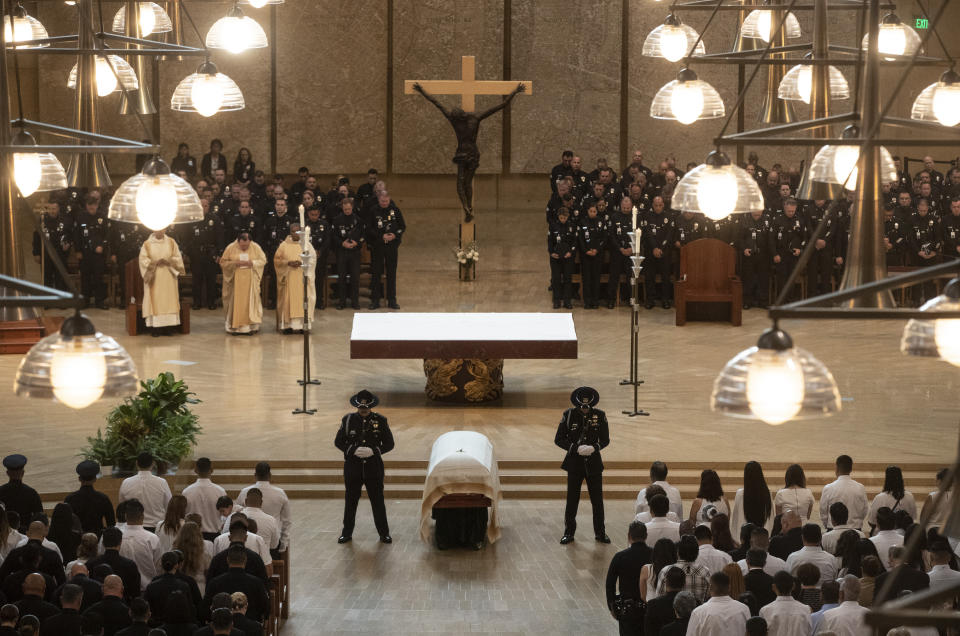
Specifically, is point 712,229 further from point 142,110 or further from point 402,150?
point 142,110

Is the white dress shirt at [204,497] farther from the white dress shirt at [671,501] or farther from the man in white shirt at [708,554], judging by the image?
the man in white shirt at [708,554]

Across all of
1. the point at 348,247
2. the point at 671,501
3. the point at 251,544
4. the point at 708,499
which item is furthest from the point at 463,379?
the point at 251,544

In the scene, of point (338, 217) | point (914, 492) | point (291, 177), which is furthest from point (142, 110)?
point (291, 177)

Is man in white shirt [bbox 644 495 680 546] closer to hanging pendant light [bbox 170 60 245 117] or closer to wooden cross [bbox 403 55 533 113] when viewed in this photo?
hanging pendant light [bbox 170 60 245 117]

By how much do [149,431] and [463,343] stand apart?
390cm

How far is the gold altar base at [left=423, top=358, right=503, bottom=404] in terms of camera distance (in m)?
16.9

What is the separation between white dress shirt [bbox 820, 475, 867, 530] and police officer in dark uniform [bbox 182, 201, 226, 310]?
12.6 meters

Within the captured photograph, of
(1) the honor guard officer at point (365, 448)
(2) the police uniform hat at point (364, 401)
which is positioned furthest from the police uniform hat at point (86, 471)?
(2) the police uniform hat at point (364, 401)

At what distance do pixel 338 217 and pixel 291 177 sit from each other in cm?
465

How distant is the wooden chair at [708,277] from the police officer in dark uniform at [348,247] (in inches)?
197

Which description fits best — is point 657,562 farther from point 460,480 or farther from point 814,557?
point 460,480

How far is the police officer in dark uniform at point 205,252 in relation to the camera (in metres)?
22.3

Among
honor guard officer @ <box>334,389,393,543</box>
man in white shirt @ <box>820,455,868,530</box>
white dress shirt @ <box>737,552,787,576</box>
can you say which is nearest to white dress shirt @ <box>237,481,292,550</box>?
honor guard officer @ <box>334,389,393,543</box>

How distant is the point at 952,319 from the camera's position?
5.89m
